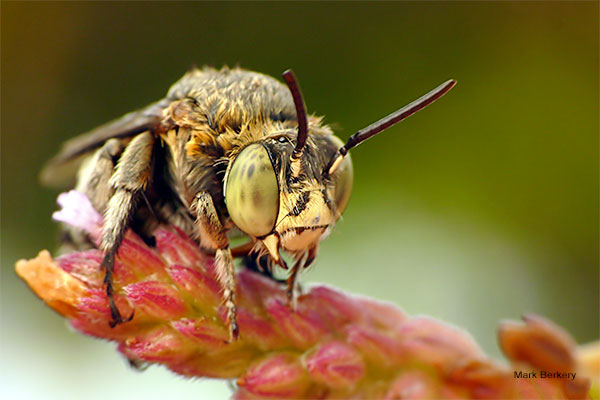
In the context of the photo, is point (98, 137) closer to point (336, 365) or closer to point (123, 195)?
point (123, 195)

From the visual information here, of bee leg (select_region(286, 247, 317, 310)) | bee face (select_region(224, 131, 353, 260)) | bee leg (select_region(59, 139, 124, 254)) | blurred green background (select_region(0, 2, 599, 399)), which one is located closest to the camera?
bee face (select_region(224, 131, 353, 260))

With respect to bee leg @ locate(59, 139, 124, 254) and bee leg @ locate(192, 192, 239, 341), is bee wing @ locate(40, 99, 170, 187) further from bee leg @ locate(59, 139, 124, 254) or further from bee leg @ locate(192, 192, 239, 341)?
bee leg @ locate(192, 192, 239, 341)

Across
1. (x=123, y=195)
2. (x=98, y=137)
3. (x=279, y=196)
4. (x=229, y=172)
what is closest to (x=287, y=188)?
(x=279, y=196)

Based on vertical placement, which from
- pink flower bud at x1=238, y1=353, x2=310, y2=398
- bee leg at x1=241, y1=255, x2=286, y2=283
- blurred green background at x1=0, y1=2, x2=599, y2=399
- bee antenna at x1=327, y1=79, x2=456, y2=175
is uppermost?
blurred green background at x1=0, y1=2, x2=599, y2=399

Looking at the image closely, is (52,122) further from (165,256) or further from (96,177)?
(165,256)

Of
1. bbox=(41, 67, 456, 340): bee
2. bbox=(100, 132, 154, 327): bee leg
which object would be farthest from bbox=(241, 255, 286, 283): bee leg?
bbox=(100, 132, 154, 327): bee leg

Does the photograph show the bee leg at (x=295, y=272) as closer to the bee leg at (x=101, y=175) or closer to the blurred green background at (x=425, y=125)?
the bee leg at (x=101, y=175)

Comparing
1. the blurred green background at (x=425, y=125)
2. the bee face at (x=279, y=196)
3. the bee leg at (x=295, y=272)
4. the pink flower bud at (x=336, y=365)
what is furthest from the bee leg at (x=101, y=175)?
the blurred green background at (x=425, y=125)
